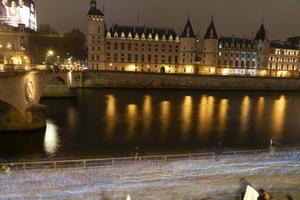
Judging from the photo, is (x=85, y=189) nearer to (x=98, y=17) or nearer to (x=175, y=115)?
(x=175, y=115)

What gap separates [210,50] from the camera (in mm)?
98938

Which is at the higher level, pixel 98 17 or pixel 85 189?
pixel 98 17

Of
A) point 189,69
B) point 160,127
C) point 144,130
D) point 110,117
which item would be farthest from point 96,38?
point 144,130

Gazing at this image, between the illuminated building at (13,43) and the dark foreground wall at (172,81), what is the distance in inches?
741

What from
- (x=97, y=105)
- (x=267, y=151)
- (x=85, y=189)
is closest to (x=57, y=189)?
(x=85, y=189)

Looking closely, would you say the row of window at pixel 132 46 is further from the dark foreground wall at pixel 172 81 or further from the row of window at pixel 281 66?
the row of window at pixel 281 66

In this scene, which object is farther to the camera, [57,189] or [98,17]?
[98,17]

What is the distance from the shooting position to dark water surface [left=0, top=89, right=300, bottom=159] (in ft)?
80.2

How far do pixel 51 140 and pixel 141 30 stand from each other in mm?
76768

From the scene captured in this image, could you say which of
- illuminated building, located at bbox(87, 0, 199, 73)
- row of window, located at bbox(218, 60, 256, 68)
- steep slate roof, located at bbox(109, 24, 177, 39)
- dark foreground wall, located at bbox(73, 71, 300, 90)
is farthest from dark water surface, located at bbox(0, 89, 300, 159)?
row of window, located at bbox(218, 60, 256, 68)

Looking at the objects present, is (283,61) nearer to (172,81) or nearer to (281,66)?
(281,66)

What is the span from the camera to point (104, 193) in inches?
533

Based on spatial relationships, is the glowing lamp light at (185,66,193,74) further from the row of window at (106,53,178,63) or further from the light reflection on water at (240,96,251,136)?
the light reflection on water at (240,96,251,136)

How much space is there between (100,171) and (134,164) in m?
1.67
